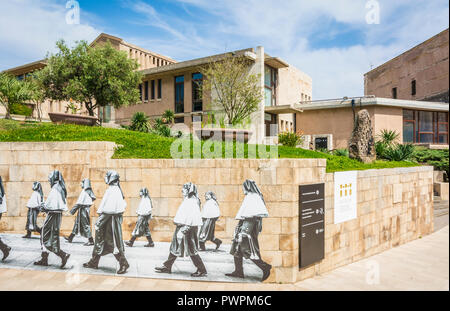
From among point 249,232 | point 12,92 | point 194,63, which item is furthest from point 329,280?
point 12,92

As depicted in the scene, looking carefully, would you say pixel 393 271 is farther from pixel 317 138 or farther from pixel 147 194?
pixel 317 138

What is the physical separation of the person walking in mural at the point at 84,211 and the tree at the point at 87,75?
1347 centimetres

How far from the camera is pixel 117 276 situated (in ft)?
23.2

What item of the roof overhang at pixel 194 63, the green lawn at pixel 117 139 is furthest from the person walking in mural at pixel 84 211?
the roof overhang at pixel 194 63

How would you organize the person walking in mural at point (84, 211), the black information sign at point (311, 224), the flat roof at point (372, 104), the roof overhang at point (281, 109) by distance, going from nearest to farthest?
the black information sign at point (311, 224), the person walking in mural at point (84, 211), the flat roof at point (372, 104), the roof overhang at point (281, 109)

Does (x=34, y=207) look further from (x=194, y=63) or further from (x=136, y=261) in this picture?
(x=194, y=63)

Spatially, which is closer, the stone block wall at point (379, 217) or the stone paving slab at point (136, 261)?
the stone paving slab at point (136, 261)

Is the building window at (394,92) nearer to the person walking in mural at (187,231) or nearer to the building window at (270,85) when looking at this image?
the building window at (270,85)

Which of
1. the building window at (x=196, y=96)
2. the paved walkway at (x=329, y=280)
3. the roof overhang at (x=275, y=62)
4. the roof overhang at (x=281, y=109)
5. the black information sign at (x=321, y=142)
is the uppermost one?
the roof overhang at (x=275, y=62)

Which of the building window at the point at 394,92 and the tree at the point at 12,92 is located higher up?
the building window at the point at 394,92

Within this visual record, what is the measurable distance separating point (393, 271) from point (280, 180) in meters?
4.78

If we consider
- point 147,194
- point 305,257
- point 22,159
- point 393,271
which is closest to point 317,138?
point 393,271

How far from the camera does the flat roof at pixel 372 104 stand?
70.5 ft

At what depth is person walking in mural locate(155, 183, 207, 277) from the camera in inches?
274
